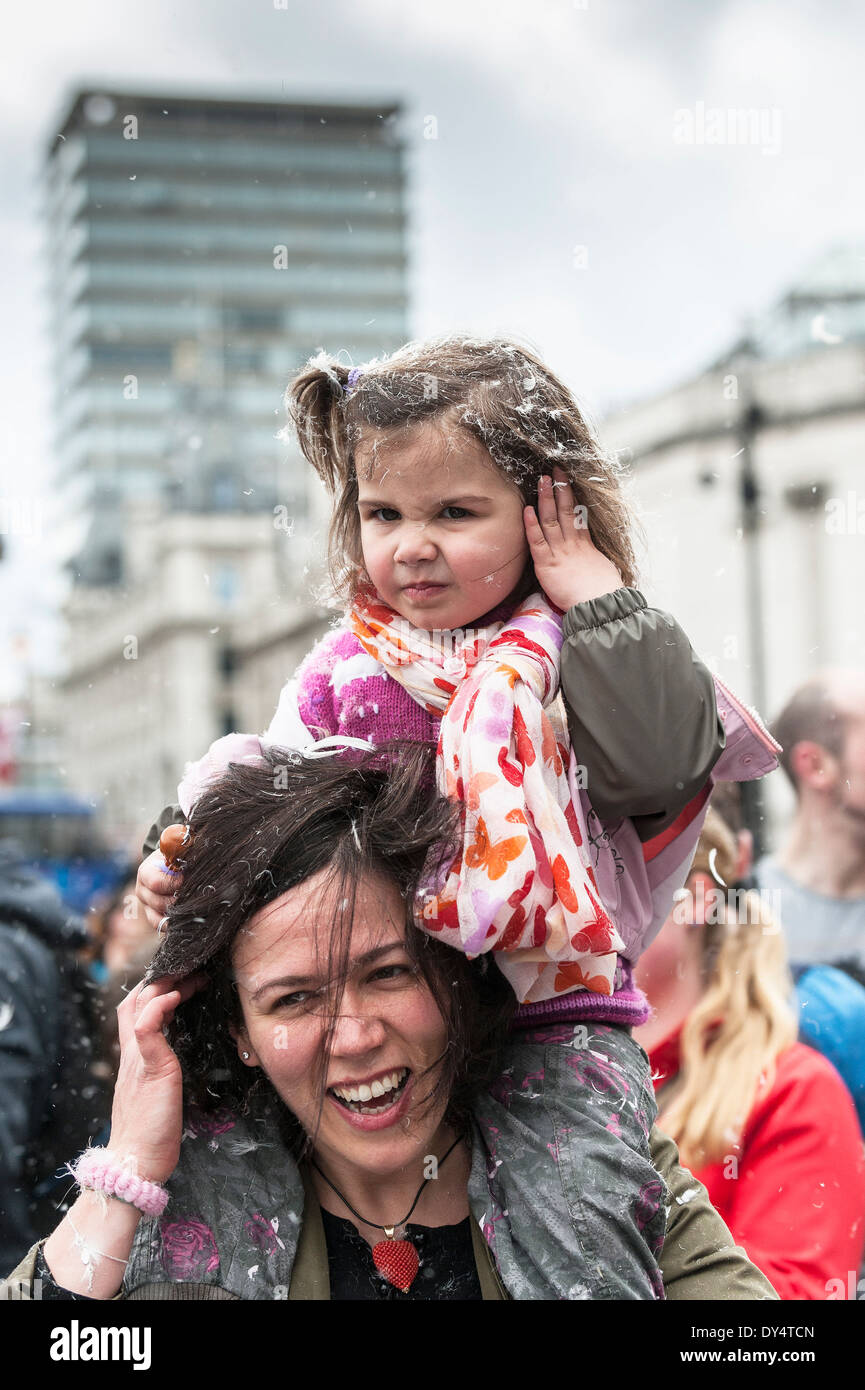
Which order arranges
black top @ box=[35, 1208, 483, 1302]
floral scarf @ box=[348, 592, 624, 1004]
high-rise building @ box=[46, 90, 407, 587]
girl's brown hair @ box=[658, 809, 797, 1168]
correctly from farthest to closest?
1. high-rise building @ box=[46, 90, 407, 587]
2. girl's brown hair @ box=[658, 809, 797, 1168]
3. black top @ box=[35, 1208, 483, 1302]
4. floral scarf @ box=[348, 592, 624, 1004]

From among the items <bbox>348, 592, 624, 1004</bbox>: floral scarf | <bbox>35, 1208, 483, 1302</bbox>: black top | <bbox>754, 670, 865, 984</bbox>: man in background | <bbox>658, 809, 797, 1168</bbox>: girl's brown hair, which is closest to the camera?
<bbox>348, 592, 624, 1004</bbox>: floral scarf

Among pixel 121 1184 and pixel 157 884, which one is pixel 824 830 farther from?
pixel 121 1184

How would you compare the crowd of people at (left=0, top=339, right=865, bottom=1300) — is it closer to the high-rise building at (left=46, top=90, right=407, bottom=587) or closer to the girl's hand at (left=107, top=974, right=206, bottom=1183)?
the girl's hand at (left=107, top=974, right=206, bottom=1183)

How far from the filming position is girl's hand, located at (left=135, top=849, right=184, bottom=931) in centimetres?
178

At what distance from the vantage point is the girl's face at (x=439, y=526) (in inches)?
71.6

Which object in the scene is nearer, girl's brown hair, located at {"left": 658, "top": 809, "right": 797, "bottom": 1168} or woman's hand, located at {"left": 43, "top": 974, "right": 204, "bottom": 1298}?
woman's hand, located at {"left": 43, "top": 974, "right": 204, "bottom": 1298}

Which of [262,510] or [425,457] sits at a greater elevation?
[262,510]

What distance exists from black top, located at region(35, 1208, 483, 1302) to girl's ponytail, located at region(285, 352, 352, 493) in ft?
3.41

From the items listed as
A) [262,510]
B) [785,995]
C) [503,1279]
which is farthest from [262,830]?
[262,510]

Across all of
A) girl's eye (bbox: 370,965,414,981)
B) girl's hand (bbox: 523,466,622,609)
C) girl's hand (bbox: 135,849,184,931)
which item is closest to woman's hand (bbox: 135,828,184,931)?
girl's hand (bbox: 135,849,184,931)

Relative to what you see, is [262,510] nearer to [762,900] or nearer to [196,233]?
[196,233]

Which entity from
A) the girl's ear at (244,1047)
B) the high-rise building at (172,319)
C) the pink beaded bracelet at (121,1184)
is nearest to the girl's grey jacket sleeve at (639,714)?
the girl's ear at (244,1047)
